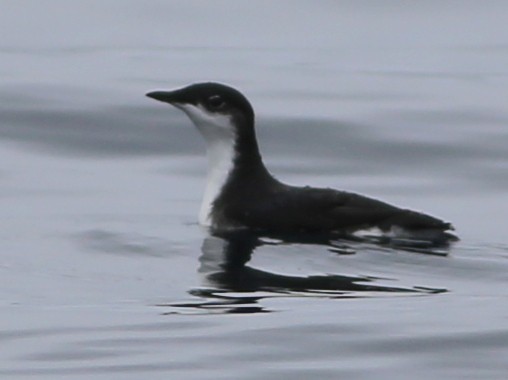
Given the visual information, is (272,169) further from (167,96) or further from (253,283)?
(253,283)

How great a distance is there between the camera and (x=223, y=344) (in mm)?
11273

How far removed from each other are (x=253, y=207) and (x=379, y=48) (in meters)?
14.2

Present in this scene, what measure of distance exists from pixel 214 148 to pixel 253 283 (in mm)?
2655

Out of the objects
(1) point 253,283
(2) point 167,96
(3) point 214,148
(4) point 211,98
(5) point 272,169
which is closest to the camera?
(1) point 253,283

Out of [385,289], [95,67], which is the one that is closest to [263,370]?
[385,289]

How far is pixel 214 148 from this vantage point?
619 inches

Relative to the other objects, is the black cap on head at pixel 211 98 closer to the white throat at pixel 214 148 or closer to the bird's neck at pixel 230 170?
the white throat at pixel 214 148

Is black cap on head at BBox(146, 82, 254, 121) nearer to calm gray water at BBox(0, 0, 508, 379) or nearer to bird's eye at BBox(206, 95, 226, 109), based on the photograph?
bird's eye at BBox(206, 95, 226, 109)

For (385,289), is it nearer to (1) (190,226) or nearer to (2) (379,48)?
(1) (190,226)

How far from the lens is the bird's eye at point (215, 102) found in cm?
1544

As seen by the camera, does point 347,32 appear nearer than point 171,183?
No

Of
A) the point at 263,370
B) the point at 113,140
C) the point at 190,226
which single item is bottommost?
the point at 263,370

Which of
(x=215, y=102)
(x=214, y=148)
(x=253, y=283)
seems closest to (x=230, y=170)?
(x=214, y=148)

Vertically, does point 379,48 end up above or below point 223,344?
above
